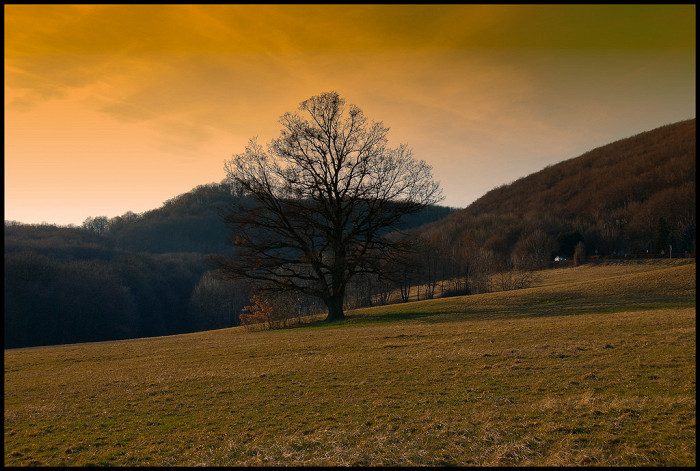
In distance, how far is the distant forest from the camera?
74.8 metres

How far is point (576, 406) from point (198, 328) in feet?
396

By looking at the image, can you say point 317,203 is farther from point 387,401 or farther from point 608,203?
point 608,203

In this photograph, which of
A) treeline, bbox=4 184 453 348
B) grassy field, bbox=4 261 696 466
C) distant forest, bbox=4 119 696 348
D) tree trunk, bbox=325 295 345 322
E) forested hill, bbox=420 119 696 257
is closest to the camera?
grassy field, bbox=4 261 696 466

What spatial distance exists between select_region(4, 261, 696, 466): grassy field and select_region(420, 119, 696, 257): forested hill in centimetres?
7226

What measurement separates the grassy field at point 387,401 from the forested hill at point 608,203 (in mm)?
72260

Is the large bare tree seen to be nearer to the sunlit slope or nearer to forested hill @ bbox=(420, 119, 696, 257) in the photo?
the sunlit slope

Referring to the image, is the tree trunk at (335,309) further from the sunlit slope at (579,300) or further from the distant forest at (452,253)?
the distant forest at (452,253)

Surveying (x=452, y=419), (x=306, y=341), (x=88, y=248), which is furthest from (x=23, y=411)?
(x=88, y=248)

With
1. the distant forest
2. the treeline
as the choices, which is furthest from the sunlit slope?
the treeline

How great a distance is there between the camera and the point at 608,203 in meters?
126

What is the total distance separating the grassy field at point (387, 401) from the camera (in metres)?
7.32

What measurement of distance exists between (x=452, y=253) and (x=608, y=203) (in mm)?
71913

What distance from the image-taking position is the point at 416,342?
18812 mm

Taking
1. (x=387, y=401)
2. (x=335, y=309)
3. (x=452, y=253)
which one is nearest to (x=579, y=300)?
(x=335, y=309)
